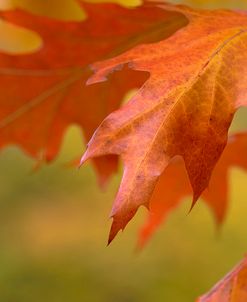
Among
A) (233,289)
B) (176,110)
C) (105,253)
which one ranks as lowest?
(105,253)

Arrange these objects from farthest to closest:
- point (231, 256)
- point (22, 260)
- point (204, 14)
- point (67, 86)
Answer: point (22, 260)
point (231, 256)
point (67, 86)
point (204, 14)

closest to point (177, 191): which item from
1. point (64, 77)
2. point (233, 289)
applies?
point (64, 77)

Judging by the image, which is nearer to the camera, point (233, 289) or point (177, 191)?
point (233, 289)

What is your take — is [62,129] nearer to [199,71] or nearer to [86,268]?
[199,71]

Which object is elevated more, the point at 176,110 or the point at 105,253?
the point at 176,110

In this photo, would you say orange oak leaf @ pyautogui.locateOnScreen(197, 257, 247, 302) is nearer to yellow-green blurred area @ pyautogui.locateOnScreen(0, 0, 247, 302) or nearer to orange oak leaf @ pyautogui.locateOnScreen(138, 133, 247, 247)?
orange oak leaf @ pyautogui.locateOnScreen(138, 133, 247, 247)

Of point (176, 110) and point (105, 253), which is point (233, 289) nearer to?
point (176, 110)

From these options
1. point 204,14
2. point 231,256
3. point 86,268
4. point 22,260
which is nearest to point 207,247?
point 231,256
